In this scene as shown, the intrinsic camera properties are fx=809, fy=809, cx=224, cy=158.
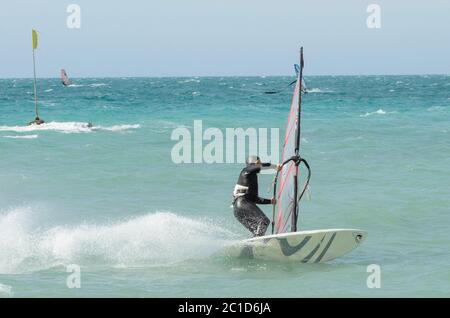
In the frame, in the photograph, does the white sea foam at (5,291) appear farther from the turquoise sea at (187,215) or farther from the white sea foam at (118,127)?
the white sea foam at (118,127)

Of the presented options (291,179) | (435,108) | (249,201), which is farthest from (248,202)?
→ (435,108)

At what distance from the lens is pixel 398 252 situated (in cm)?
1377

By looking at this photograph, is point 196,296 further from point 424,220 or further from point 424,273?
point 424,220

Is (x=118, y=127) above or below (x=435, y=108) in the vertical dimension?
above

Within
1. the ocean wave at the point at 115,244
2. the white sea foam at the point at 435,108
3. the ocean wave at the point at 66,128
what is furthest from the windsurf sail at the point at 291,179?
the white sea foam at the point at 435,108

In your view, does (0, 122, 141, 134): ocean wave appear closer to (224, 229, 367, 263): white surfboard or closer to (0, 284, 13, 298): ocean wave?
(224, 229, 367, 263): white surfboard

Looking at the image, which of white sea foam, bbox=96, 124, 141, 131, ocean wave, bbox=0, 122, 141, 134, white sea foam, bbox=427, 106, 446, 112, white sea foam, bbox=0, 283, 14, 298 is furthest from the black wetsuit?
white sea foam, bbox=427, 106, 446, 112

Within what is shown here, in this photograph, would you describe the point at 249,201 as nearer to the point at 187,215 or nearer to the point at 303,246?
the point at 303,246

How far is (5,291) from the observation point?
10891mm

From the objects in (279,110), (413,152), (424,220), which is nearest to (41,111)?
(279,110)

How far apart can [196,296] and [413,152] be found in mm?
19381

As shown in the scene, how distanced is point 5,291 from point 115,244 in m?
2.74

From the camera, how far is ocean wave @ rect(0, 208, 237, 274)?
12703 mm
